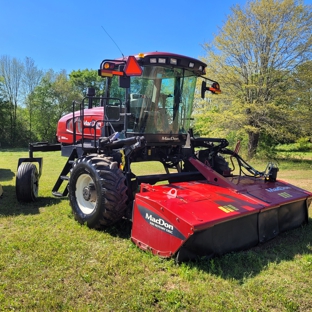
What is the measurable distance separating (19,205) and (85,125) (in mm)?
2030

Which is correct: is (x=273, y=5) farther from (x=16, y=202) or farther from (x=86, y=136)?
(x=16, y=202)

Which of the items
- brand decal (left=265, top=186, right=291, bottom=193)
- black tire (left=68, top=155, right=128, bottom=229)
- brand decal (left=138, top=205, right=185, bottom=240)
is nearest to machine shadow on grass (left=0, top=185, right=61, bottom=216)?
black tire (left=68, top=155, right=128, bottom=229)

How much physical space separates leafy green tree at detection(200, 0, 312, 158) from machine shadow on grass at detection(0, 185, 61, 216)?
1243 cm

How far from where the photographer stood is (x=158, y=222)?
12.5 ft

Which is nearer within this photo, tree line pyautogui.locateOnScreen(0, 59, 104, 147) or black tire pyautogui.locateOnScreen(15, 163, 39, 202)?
black tire pyautogui.locateOnScreen(15, 163, 39, 202)

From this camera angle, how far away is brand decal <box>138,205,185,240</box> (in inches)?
141

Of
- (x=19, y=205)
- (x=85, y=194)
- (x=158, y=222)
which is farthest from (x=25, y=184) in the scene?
(x=158, y=222)

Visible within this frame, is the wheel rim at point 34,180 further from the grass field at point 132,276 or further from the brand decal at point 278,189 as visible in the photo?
the brand decal at point 278,189

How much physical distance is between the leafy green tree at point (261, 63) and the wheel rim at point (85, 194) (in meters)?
13.0

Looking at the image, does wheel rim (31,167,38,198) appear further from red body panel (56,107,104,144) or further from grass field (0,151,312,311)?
grass field (0,151,312,311)

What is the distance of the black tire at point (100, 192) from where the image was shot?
174 inches

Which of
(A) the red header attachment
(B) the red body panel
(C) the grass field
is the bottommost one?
(C) the grass field

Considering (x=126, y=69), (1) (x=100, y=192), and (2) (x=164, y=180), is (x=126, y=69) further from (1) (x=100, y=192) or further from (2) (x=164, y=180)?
(2) (x=164, y=180)

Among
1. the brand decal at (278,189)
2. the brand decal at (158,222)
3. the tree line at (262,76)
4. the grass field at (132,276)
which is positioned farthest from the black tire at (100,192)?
the tree line at (262,76)
